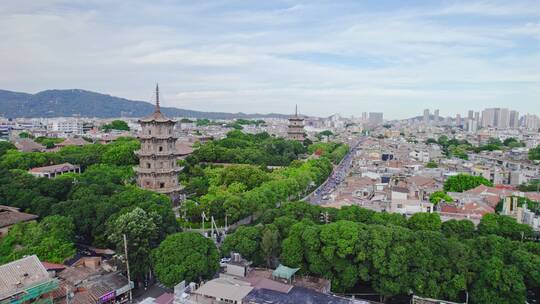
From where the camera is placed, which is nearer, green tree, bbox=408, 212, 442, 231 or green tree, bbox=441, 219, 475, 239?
green tree, bbox=441, 219, 475, 239

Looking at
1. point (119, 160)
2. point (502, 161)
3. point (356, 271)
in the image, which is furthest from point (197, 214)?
point (502, 161)

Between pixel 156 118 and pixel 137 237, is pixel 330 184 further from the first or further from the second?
pixel 137 237

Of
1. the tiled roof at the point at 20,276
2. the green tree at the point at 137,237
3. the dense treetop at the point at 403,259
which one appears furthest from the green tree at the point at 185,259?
the tiled roof at the point at 20,276

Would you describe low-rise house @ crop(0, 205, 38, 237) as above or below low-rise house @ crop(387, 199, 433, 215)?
below

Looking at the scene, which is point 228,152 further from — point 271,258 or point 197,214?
point 271,258

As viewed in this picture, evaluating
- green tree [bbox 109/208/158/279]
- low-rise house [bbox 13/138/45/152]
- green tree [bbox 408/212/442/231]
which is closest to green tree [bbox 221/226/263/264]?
green tree [bbox 109/208/158/279]

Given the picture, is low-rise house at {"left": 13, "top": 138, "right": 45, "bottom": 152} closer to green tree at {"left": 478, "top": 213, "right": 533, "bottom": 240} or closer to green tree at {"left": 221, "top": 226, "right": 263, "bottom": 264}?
green tree at {"left": 221, "top": 226, "right": 263, "bottom": 264}

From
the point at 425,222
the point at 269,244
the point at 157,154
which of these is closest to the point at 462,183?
the point at 425,222

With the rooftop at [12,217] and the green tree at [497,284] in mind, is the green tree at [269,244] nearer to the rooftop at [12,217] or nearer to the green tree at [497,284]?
the green tree at [497,284]
